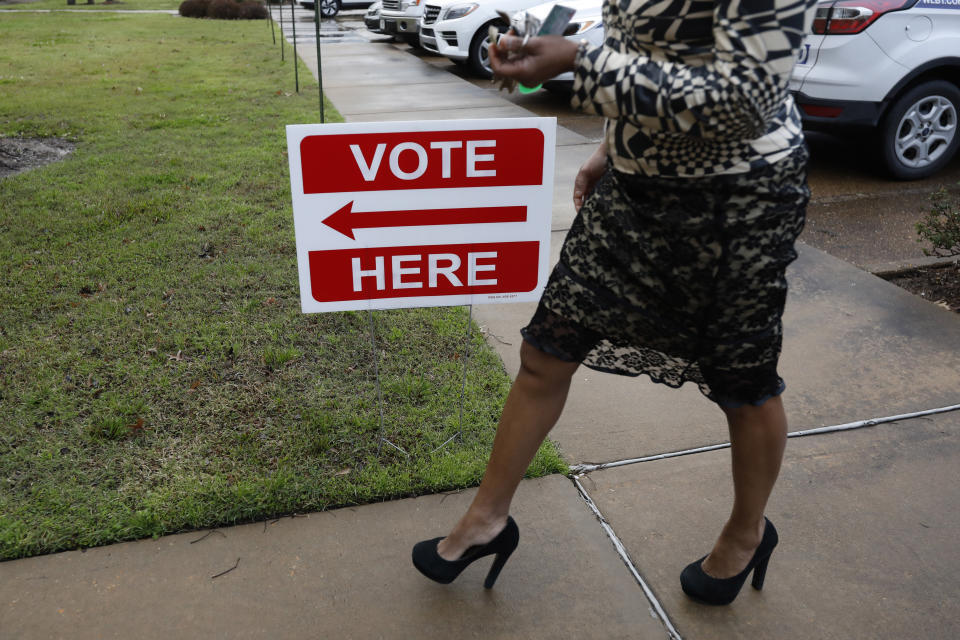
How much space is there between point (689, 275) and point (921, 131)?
5.47m

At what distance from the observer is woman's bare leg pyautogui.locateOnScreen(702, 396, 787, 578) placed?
192 cm

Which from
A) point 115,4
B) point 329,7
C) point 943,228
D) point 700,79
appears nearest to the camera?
point 700,79

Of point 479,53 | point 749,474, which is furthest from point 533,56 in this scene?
point 479,53

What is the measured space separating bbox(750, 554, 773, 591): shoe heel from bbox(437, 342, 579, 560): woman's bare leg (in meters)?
0.74

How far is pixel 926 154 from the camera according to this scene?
20.5 feet

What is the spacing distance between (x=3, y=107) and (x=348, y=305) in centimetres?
815

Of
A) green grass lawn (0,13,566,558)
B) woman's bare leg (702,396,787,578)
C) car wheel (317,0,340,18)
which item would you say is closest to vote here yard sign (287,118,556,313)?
green grass lawn (0,13,566,558)

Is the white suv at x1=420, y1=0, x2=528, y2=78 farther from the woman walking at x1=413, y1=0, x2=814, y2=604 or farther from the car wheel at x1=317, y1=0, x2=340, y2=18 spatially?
the car wheel at x1=317, y1=0, x2=340, y2=18

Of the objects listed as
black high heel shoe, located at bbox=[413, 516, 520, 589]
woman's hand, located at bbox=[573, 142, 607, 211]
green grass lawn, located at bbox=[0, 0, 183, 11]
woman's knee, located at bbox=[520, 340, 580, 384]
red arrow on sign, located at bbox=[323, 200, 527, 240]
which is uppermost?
woman's hand, located at bbox=[573, 142, 607, 211]

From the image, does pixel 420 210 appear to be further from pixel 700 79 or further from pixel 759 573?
pixel 759 573

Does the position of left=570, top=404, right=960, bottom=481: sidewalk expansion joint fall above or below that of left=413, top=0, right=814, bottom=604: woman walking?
below

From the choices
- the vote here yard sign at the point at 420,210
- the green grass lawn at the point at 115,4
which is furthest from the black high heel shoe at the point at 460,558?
the green grass lawn at the point at 115,4

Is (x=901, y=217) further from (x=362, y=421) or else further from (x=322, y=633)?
(x=322, y=633)

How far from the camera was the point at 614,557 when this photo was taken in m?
2.38
